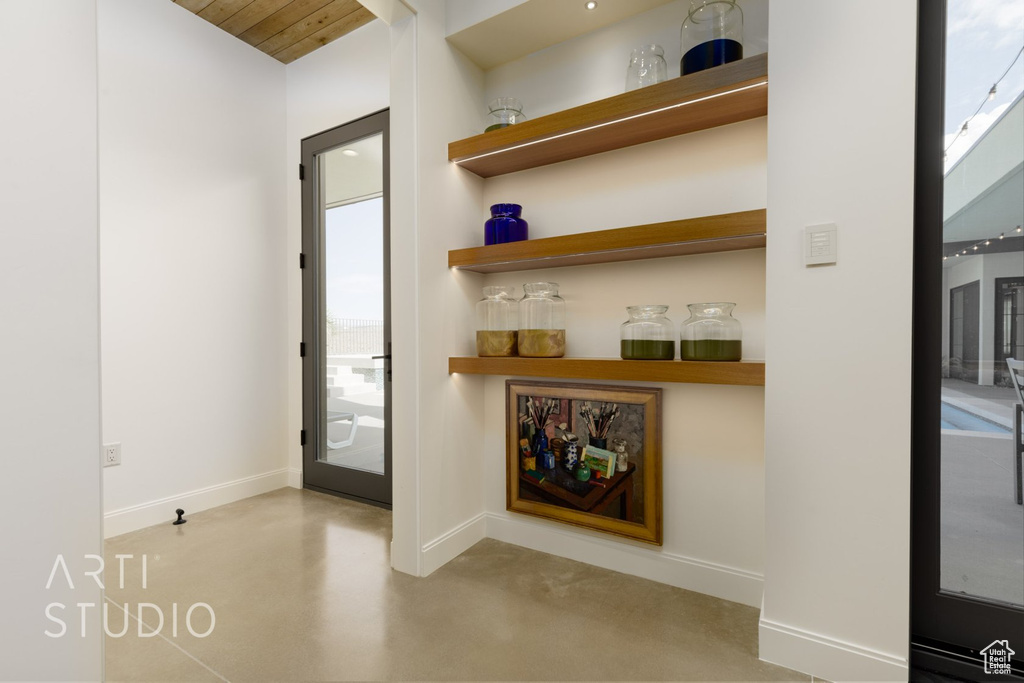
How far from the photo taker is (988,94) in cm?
148

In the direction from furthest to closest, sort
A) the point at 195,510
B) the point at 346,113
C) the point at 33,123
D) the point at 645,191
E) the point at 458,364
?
the point at 346,113 → the point at 195,510 → the point at 458,364 → the point at 645,191 → the point at 33,123

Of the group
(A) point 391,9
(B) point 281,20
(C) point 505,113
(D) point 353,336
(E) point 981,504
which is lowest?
(E) point 981,504

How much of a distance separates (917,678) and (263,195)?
4018mm

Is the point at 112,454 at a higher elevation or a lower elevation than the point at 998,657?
higher

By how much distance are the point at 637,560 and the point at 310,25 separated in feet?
11.6

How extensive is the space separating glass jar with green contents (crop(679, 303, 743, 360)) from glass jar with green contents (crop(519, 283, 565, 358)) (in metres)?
0.55

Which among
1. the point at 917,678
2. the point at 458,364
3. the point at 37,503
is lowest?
the point at 917,678

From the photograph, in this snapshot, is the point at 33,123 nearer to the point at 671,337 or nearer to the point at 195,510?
the point at 671,337

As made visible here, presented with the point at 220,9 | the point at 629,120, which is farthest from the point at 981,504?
the point at 220,9

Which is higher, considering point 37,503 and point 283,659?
point 37,503

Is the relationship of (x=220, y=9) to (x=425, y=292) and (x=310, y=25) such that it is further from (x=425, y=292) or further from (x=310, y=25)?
(x=425, y=292)

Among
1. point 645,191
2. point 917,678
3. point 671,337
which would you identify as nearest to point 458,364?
point 671,337

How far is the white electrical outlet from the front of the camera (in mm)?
2576

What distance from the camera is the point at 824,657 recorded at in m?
1.48
